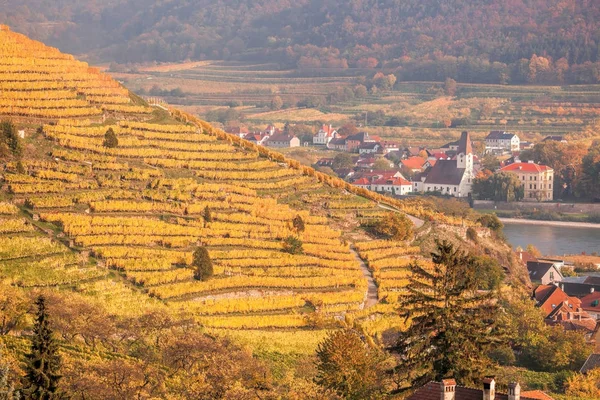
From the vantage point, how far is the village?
105688 mm

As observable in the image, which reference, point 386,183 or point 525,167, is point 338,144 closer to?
point 386,183

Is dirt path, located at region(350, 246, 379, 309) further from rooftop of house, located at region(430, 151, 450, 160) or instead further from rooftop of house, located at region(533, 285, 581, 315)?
rooftop of house, located at region(430, 151, 450, 160)

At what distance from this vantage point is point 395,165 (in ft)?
397

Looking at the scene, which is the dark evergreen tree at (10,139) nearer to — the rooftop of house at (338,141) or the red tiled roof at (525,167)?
the red tiled roof at (525,167)

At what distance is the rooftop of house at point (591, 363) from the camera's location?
39.7 metres

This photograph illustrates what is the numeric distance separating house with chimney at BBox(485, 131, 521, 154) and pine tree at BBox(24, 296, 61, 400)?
105 metres

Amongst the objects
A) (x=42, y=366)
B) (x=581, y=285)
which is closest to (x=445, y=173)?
(x=581, y=285)

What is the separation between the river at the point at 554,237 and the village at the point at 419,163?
1023 cm

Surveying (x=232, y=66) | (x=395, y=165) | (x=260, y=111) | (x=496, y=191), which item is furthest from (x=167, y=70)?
(x=496, y=191)

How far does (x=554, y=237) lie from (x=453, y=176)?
24.7 m

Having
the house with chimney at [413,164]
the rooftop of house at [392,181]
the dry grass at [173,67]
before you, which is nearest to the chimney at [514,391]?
the rooftop of house at [392,181]

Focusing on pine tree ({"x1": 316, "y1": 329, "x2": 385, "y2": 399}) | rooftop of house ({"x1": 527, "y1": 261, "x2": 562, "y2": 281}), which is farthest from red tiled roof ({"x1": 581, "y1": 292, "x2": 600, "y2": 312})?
pine tree ({"x1": 316, "y1": 329, "x2": 385, "y2": 399})

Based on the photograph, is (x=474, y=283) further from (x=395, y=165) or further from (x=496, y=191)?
(x=395, y=165)

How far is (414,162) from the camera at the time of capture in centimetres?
11906
